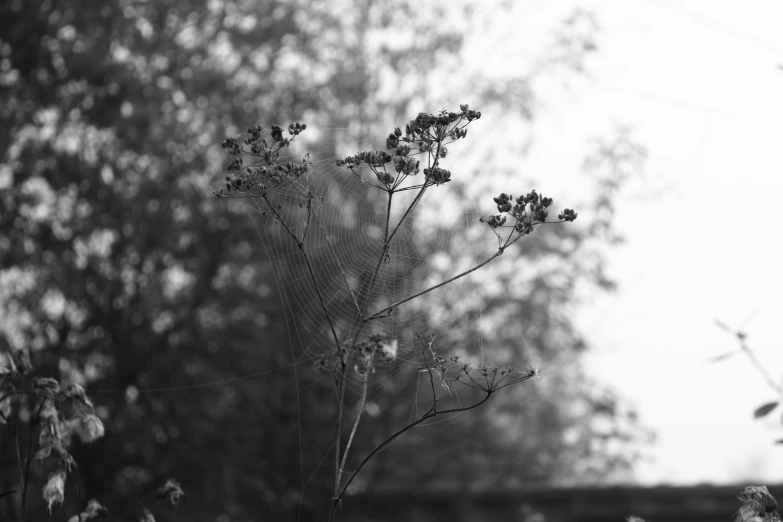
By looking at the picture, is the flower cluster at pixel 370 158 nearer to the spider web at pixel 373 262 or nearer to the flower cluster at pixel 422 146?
the flower cluster at pixel 422 146

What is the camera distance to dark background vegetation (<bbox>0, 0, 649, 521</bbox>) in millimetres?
6941

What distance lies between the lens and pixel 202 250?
26.0ft

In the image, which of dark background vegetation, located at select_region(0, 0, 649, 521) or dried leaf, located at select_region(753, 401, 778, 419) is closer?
dried leaf, located at select_region(753, 401, 778, 419)

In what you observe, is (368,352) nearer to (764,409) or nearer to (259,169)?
(259,169)

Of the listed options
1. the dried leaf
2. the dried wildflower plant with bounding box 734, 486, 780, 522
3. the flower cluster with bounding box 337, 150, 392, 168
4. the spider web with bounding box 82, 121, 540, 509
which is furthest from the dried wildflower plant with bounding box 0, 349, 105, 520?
the spider web with bounding box 82, 121, 540, 509

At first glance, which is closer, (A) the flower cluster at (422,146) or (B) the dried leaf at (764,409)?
(A) the flower cluster at (422,146)

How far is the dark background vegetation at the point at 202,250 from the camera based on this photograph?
6941 mm

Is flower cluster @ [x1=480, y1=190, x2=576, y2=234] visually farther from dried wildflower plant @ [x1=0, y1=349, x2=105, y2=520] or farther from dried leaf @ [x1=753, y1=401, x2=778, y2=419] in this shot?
dried wildflower plant @ [x1=0, y1=349, x2=105, y2=520]

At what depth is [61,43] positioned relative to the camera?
21.1ft

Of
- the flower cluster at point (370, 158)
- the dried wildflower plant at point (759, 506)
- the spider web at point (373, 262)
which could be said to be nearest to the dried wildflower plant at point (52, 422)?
the flower cluster at point (370, 158)

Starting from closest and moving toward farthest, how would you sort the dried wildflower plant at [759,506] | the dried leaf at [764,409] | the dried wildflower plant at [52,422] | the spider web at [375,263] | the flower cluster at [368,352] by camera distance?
1. the dried wildflower plant at [759,506]
2. the dried wildflower plant at [52,422]
3. the flower cluster at [368,352]
4. the dried leaf at [764,409]
5. the spider web at [375,263]

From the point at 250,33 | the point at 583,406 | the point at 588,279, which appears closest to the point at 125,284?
the point at 250,33

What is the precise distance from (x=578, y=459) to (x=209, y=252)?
5.85m

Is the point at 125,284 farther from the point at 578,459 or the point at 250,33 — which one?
the point at 578,459
